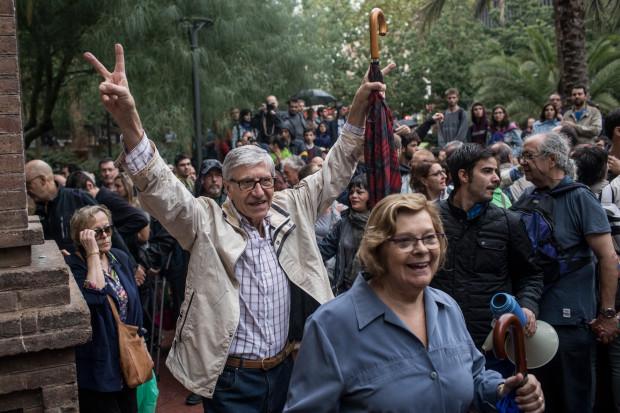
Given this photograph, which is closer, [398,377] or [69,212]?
[398,377]

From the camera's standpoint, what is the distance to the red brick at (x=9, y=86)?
351 cm

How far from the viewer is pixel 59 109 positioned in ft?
57.6

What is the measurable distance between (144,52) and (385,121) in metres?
11.3

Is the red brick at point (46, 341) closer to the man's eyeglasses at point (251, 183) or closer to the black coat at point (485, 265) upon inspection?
the man's eyeglasses at point (251, 183)

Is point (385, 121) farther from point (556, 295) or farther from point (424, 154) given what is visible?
point (424, 154)

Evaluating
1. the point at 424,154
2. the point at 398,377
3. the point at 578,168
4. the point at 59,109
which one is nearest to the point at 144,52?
the point at 59,109

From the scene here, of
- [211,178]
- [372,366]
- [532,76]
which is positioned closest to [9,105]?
[372,366]

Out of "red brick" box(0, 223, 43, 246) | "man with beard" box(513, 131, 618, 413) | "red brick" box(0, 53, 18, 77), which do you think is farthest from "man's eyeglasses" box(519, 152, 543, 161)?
"red brick" box(0, 53, 18, 77)

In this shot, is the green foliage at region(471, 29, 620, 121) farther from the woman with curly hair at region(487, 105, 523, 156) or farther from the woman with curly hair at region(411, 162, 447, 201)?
the woman with curly hair at region(411, 162, 447, 201)

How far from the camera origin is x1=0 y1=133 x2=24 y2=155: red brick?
11.5 ft

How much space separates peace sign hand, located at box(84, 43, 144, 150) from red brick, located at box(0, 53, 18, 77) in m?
0.51

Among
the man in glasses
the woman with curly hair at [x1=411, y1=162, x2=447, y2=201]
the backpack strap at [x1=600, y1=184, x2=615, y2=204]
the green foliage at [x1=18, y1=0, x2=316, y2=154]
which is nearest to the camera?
the man in glasses

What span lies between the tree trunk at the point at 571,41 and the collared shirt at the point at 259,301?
10.6 metres

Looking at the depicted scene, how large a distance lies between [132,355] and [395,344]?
7.76 ft
